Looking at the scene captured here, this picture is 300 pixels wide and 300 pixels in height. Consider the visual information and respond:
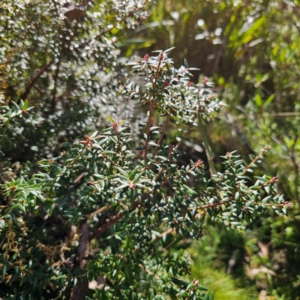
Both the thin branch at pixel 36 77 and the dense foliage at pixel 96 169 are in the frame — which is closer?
the dense foliage at pixel 96 169

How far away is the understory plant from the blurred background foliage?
657 millimetres

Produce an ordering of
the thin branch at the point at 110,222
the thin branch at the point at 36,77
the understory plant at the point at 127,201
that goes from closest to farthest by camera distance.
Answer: the understory plant at the point at 127,201
the thin branch at the point at 110,222
the thin branch at the point at 36,77

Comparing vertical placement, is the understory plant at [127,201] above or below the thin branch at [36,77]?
below

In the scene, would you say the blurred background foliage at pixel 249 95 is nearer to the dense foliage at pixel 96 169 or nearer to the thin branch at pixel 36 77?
the dense foliage at pixel 96 169

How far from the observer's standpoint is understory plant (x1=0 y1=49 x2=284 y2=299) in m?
1.33

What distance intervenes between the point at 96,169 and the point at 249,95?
6.48 ft

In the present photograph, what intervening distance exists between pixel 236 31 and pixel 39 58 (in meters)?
1.69

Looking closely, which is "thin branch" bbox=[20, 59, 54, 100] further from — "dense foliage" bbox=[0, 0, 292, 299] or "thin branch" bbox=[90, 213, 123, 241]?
"thin branch" bbox=[90, 213, 123, 241]

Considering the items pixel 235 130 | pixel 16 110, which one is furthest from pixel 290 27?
pixel 16 110

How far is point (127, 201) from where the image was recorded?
4.85 ft

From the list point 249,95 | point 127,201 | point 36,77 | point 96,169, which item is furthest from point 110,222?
point 249,95

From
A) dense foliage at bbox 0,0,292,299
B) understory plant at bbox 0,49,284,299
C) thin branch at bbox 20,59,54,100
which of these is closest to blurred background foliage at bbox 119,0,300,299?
dense foliage at bbox 0,0,292,299

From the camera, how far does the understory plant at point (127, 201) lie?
4.36ft

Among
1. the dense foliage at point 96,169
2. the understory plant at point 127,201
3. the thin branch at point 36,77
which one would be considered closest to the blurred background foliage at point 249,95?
the dense foliage at point 96,169
